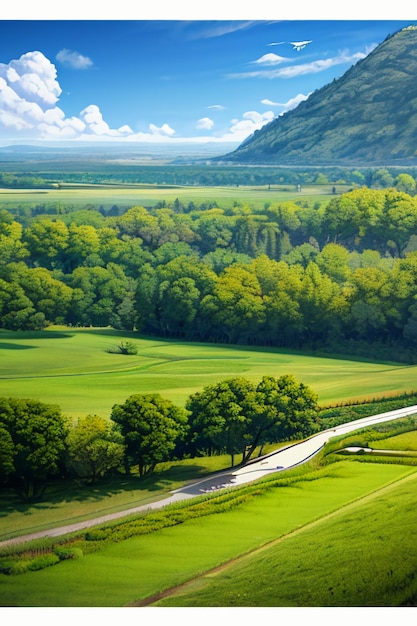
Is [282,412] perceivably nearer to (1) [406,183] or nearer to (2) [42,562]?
(2) [42,562]

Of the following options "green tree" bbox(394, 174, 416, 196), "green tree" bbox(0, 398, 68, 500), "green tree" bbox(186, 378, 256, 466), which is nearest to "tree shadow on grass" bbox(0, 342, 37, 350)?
"green tree" bbox(0, 398, 68, 500)

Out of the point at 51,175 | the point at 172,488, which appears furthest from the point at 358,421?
the point at 51,175

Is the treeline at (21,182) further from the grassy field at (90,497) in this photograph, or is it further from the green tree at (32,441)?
the grassy field at (90,497)

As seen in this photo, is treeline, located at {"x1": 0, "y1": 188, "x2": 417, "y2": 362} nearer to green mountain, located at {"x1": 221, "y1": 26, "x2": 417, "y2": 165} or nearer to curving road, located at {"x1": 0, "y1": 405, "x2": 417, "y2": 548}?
green mountain, located at {"x1": 221, "y1": 26, "x2": 417, "y2": 165}

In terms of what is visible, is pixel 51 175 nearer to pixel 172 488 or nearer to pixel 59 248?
pixel 59 248

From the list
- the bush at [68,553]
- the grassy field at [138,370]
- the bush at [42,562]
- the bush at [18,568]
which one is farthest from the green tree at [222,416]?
the bush at [18,568]

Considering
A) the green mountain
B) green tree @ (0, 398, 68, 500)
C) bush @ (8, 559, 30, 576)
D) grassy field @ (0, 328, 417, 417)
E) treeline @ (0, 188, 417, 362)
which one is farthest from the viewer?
the green mountain
